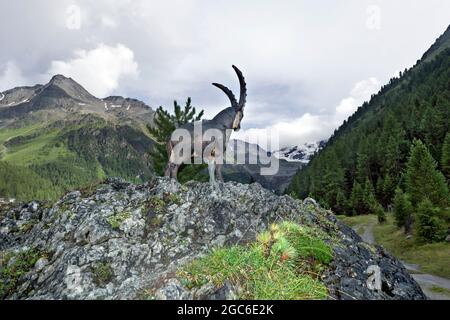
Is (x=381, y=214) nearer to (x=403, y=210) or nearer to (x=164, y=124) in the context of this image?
(x=403, y=210)

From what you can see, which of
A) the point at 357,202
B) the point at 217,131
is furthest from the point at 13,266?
the point at 357,202

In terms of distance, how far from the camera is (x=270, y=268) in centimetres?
730

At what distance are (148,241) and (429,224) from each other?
57922 millimetres

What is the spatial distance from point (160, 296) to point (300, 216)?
5.97 meters

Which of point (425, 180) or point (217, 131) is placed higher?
point (425, 180)

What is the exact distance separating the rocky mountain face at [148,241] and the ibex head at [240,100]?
237cm

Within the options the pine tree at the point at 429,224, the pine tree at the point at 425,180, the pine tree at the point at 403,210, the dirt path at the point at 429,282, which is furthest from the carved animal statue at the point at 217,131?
the pine tree at the point at 403,210

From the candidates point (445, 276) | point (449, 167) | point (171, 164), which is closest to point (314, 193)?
point (449, 167)

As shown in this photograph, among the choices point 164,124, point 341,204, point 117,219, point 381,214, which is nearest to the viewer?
point 117,219

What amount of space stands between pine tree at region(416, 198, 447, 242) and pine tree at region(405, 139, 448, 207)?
5.49 m

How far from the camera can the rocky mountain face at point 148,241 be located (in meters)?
8.06

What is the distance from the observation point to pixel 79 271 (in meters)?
8.59
